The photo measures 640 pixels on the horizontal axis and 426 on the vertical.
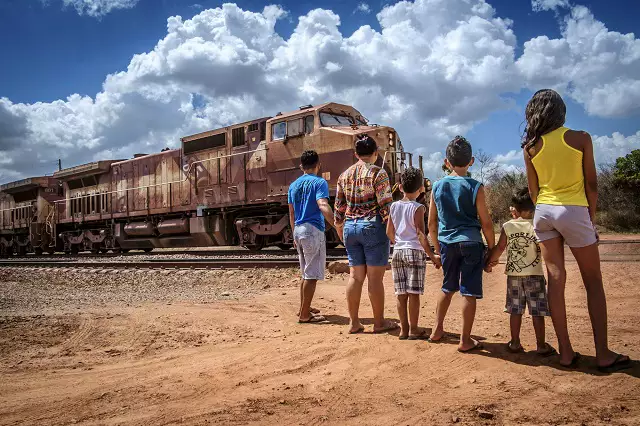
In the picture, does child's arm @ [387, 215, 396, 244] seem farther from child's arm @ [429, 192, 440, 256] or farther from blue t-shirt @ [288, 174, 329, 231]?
blue t-shirt @ [288, 174, 329, 231]

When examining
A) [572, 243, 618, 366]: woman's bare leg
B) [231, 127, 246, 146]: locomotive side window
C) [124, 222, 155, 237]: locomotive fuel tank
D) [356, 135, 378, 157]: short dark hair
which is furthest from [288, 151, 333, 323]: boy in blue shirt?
[124, 222, 155, 237]: locomotive fuel tank

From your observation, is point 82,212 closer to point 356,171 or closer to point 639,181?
point 356,171

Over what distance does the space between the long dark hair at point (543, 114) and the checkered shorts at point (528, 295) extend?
102 centimetres

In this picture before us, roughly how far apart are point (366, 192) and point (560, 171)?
5.48 feet

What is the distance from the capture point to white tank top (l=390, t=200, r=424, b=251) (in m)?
4.07

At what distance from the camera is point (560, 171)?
318 centimetres

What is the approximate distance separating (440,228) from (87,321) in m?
4.10

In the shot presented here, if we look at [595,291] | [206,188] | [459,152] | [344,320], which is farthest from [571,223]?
[206,188]

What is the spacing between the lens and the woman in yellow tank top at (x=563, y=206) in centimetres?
313

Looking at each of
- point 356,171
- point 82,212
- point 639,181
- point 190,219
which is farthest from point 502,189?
point 356,171

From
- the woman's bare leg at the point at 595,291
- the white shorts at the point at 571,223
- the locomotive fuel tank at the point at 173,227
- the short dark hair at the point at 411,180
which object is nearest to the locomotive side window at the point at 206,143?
the locomotive fuel tank at the point at 173,227

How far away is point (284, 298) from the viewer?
693 centimetres

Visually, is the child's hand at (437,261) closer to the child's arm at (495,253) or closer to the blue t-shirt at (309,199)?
the child's arm at (495,253)

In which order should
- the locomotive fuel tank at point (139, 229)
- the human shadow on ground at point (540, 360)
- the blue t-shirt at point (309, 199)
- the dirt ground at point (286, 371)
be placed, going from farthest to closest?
the locomotive fuel tank at point (139, 229), the blue t-shirt at point (309, 199), the human shadow on ground at point (540, 360), the dirt ground at point (286, 371)
